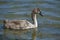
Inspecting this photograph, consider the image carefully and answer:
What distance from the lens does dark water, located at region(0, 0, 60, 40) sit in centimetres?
1535

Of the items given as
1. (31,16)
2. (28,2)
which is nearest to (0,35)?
(31,16)

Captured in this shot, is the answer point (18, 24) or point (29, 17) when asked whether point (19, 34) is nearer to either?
point (18, 24)

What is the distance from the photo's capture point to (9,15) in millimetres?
18047

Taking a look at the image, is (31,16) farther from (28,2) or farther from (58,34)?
(28,2)

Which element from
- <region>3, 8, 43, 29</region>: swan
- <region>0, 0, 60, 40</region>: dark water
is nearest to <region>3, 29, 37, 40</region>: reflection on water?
<region>0, 0, 60, 40</region>: dark water

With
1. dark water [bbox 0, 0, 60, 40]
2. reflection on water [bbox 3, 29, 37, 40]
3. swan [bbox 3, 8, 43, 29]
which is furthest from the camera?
swan [bbox 3, 8, 43, 29]

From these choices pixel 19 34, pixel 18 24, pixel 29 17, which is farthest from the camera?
pixel 29 17

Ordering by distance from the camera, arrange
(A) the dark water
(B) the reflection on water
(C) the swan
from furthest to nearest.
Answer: (C) the swan, (A) the dark water, (B) the reflection on water

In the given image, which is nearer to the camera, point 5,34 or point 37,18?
point 5,34

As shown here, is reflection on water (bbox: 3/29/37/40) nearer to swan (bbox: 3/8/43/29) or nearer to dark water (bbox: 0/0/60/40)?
dark water (bbox: 0/0/60/40)

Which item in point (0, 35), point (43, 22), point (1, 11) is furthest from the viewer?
point (1, 11)

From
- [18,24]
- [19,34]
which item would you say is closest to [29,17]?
[18,24]

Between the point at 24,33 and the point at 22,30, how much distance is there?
1.90 ft

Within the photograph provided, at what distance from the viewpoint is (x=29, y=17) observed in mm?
17922
